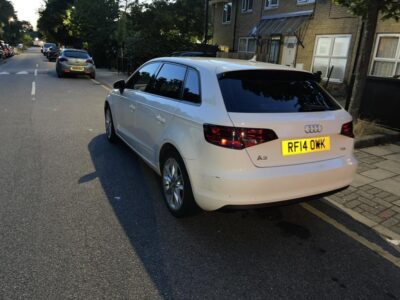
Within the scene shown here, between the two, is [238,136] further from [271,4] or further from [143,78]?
[271,4]

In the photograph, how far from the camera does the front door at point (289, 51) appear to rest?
1752 centimetres

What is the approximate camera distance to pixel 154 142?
4133mm

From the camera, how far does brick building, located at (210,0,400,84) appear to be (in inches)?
509

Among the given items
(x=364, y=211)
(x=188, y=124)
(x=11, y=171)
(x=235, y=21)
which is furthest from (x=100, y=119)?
(x=235, y=21)

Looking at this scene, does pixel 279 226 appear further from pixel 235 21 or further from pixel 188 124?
pixel 235 21

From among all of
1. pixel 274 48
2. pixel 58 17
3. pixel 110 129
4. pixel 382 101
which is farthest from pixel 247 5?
pixel 58 17

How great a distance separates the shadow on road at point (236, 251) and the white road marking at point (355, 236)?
10 cm

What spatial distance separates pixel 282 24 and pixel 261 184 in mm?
16262

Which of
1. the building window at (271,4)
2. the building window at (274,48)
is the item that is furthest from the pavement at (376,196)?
the building window at (271,4)

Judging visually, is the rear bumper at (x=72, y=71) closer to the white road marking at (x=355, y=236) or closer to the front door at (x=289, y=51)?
the front door at (x=289, y=51)

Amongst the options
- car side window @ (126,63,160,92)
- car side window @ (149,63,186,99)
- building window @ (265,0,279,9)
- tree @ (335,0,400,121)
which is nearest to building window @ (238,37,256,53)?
building window @ (265,0,279,9)

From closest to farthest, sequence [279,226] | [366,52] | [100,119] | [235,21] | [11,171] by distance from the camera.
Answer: [279,226], [11,171], [366,52], [100,119], [235,21]

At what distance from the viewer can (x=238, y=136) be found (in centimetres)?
296

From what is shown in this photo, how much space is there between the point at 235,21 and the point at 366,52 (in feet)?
57.0
